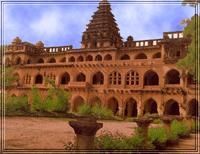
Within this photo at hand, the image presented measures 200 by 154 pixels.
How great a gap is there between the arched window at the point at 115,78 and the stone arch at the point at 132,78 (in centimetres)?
120

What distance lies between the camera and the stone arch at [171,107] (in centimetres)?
3810

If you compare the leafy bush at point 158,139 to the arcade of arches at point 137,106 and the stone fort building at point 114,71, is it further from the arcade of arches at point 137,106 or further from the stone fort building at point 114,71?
the arcade of arches at point 137,106

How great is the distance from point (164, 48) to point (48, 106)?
59.3 feet

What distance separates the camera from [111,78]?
Result: 42375mm

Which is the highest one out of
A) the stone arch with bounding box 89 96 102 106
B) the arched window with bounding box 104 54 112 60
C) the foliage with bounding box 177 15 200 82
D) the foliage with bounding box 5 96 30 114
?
the arched window with bounding box 104 54 112 60

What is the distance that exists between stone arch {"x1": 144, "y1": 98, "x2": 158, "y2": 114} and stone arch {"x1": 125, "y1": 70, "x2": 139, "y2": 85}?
2877 millimetres

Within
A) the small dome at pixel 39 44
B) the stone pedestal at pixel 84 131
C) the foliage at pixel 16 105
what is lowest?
the stone pedestal at pixel 84 131

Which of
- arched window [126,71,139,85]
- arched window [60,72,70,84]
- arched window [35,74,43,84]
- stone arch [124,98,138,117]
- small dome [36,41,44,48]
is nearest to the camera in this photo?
arched window [126,71,139,85]

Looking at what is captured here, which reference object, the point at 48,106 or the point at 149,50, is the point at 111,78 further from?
the point at 48,106

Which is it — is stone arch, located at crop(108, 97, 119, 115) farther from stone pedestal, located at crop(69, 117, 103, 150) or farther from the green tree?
stone pedestal, located at crop(69, 117, 103, 150)

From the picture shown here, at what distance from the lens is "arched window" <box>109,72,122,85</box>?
137 feet

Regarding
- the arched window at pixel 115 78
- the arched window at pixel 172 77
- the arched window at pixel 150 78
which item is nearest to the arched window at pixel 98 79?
the arched window at pixel 115 78

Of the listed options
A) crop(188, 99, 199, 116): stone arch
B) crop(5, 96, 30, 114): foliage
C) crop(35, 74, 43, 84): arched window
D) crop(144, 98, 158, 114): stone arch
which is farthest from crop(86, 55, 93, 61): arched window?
crop(5, 96, 30, 114): foliage

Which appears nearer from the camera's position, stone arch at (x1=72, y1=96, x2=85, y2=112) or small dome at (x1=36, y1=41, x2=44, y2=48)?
stone arch at (x1=72, y1=96, x2=85, y2=112)
